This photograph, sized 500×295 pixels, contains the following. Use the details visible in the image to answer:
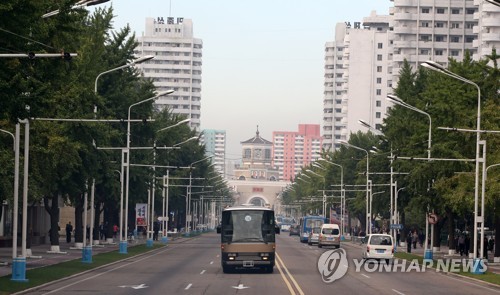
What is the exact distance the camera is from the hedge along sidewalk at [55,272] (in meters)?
37.6

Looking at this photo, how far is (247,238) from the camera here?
49.3 meters

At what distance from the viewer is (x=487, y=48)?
16788 cm

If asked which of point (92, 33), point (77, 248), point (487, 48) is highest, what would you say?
point (487, 48)

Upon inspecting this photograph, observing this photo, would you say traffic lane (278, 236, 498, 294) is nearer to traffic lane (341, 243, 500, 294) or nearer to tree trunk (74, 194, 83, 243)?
traffic lane (341, 243, 500, 294)

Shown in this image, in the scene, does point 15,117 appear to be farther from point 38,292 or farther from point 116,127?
point 116,127

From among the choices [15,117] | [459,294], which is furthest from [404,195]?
[15,117]

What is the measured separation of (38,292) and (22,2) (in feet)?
34.9

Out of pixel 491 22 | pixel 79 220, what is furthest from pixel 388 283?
pixel 491 22

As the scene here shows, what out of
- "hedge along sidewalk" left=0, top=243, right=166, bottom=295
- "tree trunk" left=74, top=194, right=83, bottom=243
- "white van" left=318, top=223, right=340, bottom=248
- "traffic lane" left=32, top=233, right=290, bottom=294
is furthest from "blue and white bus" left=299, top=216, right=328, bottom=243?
"traffic lane" left=32, top=233, right=290, bottom=294

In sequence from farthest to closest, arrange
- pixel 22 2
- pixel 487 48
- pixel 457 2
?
pixel 457 2 → pixel 487 48 → pixel 22 2

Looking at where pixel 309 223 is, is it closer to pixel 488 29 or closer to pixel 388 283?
pixel 488 29

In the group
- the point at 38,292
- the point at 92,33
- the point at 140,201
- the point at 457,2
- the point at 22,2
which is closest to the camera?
the point at 22,2

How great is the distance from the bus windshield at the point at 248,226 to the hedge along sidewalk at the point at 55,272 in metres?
6.62

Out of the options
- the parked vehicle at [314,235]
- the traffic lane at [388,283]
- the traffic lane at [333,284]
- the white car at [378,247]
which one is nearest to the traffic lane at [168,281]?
the traffic lane at [333,284]
